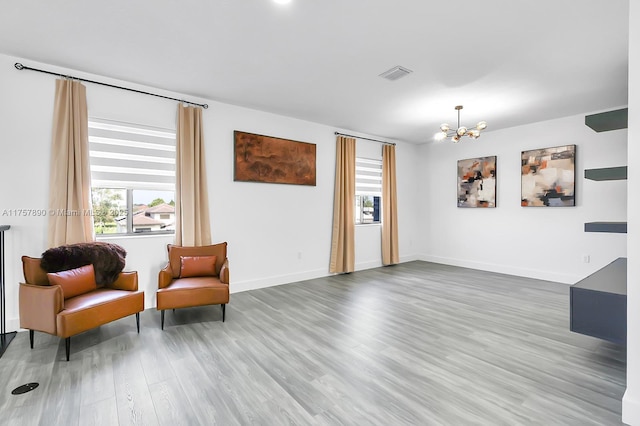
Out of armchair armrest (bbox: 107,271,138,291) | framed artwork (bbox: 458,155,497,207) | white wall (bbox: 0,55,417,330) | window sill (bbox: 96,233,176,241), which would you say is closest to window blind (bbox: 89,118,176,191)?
white wall (bbox: 0,55,417,330)

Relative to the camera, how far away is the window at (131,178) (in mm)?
3662

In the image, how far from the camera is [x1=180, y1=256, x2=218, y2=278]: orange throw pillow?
3.73m

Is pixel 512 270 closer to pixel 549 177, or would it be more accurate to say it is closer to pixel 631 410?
pixel 549 177

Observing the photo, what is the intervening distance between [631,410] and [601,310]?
0.75 meters

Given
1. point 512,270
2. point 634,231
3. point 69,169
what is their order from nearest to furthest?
point 634,231 < point 69,169 < point 512,270

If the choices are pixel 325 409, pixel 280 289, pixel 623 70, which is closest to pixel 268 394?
pixel 325 409

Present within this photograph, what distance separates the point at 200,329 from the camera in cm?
322

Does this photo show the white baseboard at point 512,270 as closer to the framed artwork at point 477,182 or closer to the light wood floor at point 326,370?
the framed artwork at point 477,182

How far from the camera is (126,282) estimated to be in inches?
127

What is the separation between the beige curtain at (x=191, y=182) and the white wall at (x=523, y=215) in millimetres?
5405

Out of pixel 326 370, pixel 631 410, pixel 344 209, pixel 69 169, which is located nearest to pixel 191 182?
pixel 69 169

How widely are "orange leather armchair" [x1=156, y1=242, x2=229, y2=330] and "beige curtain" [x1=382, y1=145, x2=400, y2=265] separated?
3.81m

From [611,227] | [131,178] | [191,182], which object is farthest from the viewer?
[191,182]

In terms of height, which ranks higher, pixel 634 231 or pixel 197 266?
pixel 634 231
